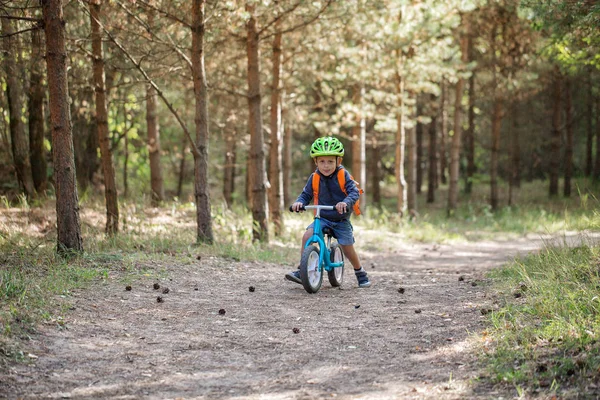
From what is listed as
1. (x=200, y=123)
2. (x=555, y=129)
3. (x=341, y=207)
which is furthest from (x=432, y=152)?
(x=341, y=207)

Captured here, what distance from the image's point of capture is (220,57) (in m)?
16.4

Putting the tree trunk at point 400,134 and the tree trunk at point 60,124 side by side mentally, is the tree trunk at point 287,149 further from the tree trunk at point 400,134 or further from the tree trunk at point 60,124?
the tree trunk at point 60,124

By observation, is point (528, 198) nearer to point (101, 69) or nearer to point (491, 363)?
point (101, 69)

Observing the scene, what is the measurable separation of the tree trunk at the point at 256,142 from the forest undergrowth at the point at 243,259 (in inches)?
22.0

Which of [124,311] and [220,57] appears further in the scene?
[220,57]

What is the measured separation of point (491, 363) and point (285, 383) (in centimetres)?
162

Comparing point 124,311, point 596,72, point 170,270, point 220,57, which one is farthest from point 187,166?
point 124,311

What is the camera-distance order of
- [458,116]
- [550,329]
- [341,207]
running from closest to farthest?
[550,329] → [341,207] → [458,116]

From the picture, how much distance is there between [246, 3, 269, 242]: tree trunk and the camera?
42.9ft

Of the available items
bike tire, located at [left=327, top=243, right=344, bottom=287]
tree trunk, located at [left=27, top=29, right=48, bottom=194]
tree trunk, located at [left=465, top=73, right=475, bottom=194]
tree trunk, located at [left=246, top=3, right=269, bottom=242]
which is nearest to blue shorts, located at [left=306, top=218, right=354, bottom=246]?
bike tire, located at [left=327, top=243, right=344, bottom=287]

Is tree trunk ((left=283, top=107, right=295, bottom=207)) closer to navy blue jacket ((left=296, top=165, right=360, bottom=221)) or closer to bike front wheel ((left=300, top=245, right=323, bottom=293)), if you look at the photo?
navy blue jacket ((left=296, top=165, right=360, bottom=221))

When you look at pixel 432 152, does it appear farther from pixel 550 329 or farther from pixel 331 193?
pixel 550 329

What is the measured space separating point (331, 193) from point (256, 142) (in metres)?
5.24

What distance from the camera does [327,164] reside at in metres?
8.20
